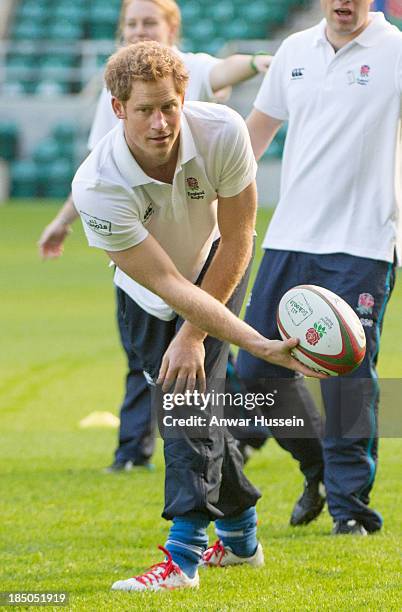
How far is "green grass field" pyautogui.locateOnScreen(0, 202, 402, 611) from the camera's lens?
4.20 metres

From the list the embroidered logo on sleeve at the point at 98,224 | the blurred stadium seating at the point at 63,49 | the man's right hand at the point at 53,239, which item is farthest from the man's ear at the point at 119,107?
the blurred stadium seating at the point at 63,49

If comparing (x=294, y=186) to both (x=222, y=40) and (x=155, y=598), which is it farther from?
(x=222, y=40)

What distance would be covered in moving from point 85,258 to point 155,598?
15.8m

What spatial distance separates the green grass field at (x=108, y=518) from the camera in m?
4.20

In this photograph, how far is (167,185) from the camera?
4137 mm

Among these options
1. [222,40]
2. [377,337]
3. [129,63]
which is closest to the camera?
[129,63]

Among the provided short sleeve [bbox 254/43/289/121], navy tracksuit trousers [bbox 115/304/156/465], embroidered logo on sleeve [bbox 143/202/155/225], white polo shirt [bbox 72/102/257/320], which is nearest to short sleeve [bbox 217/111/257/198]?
white polo shirt [bbox 72/102/257/320]

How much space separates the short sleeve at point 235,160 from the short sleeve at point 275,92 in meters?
1.29

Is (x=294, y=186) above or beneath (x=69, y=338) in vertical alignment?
above

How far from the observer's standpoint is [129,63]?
3.90 metres

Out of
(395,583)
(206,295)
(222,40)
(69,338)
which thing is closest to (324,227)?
(206,295)

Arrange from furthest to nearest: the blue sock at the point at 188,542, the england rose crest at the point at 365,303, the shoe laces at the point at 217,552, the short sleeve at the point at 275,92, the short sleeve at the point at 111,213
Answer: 1. the short sleeve at the point at 275,92
2. the england rose crest at the point at 365,303
3. the shoe laces at the point at 217,552
4. the blue sock at the point at 188,542
5. the short sleeve at the point at 111,213

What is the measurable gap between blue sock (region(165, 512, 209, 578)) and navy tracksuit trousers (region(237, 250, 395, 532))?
1.02 metres

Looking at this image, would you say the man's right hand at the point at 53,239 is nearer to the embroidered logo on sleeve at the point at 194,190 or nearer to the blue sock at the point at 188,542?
the embroidered logo on sleeve at the point at 194,190
